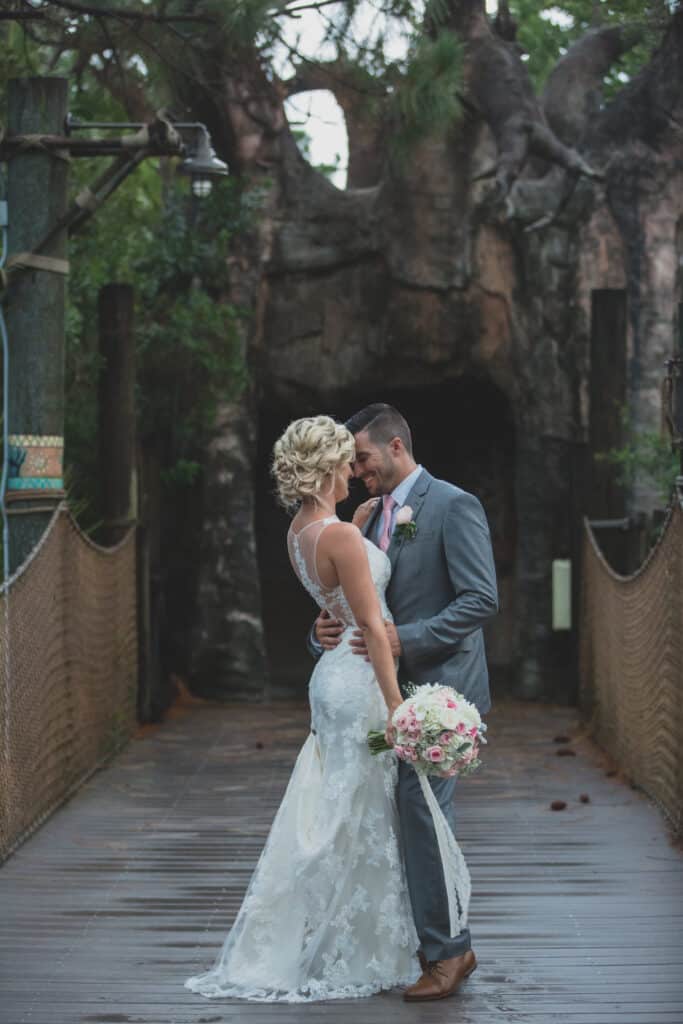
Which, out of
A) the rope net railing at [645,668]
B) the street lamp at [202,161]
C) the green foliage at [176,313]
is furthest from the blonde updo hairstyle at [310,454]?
the green foliage at [176,313]

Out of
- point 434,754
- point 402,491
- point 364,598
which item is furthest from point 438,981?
point 402,491

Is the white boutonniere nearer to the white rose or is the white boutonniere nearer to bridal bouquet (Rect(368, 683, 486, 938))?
the white rose

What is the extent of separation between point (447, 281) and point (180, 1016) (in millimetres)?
11537

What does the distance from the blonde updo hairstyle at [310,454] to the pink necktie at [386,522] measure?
0.92 ft

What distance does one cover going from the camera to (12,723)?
327 inches

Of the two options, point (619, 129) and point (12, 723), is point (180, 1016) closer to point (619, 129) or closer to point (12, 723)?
point (12, 723)

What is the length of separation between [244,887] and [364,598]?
91.0 inches

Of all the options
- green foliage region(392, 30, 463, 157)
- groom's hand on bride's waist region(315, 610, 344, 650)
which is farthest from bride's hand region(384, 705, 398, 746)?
green foliage region(392, 30, 463, 157)

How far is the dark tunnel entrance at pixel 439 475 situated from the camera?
18.1 meters

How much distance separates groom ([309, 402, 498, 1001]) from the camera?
564 centimetres

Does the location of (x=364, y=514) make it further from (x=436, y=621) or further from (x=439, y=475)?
(x=439, y=475)

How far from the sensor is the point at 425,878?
562 centimetres

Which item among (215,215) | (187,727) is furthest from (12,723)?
(215,215)

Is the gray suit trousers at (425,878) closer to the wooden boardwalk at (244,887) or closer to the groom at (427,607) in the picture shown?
the groom at (427,607)
